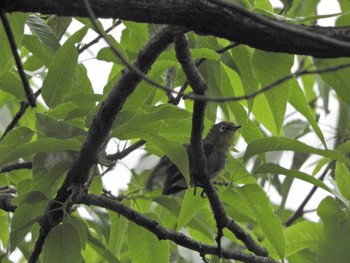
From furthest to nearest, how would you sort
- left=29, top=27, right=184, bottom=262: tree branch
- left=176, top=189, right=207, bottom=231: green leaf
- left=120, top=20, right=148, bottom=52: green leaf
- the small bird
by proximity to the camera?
the small bird, left=176, top=189, right=207, bottom=231: green leaf, left=120, top=20, right=148, bottom=52: green leaf, left=29, top=27, right=184, bottom=262: tree branch

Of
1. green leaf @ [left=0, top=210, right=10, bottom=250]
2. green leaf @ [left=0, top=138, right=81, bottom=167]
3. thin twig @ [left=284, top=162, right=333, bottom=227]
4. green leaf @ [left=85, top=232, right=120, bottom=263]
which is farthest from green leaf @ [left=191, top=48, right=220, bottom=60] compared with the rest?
thin twig @ [left=284, top=162, right=333, bottom=227]

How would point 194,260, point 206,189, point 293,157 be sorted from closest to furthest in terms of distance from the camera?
point 206,189
point 194,260
point 293,157

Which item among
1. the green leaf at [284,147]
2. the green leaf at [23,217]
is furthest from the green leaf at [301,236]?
the green leaf at [23,217]

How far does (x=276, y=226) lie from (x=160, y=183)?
110cm

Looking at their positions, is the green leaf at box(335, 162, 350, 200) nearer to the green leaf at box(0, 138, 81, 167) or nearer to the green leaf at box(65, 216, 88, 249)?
the green leaf at box(65, 216, 88, 249)

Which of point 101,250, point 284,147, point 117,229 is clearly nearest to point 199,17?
point 284,147

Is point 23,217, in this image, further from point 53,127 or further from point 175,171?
point 175,171

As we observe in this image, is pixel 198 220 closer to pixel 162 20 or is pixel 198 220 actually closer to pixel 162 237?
pixel 162 237

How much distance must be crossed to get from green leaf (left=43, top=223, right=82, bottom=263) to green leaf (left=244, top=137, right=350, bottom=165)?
891 mm

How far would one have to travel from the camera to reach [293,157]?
21.7 feet

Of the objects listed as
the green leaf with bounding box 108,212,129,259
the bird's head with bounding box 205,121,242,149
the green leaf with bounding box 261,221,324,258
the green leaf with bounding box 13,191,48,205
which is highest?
the bird's head with bounding box 205,121,242,149

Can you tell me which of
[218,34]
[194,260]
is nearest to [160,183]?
[194,260]

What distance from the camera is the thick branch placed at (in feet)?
9.05

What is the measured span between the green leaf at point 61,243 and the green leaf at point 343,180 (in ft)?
4.56
